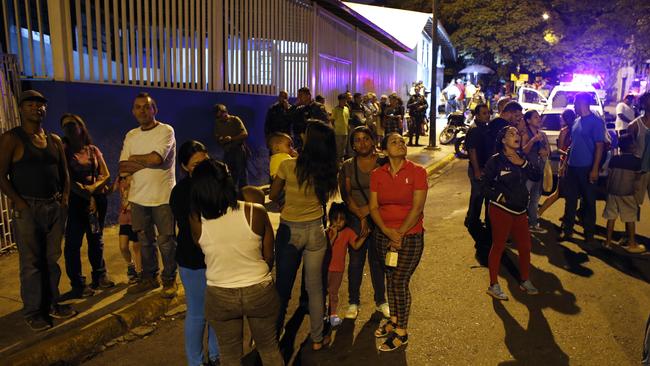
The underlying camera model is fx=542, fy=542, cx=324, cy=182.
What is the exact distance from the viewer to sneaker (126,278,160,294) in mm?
5016

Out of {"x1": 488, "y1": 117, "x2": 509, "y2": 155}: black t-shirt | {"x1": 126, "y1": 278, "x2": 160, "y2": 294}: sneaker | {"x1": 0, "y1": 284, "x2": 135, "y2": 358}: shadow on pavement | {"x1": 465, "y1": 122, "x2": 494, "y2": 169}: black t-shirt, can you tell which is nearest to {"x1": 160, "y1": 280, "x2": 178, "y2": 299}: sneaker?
{"x1": 126, "y1": 278, "x2": 160, "y2": 294}: sneaker

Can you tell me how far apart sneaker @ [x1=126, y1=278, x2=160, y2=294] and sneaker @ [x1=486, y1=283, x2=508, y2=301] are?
126 inches

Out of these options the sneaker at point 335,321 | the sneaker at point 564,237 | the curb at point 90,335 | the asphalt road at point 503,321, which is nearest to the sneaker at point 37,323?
the curb at point 90,335

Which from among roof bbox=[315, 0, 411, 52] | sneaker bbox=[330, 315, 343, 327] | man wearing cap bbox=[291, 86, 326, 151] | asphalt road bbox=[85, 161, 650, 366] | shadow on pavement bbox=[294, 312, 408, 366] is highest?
roof bbox=[315, 0, 411, 52]

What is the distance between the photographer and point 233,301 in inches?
117

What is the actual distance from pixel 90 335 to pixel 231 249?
2.06 metres

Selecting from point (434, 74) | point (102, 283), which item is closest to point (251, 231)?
point (102, 283)

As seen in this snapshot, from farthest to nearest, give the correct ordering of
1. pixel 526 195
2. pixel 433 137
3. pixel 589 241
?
pixel 433 137
pixel 589 241
pixel 526 195

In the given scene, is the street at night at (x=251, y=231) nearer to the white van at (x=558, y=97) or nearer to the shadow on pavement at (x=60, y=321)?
the shadow on pavement at (x=60, y=321)

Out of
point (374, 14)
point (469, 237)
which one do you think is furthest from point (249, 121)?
point (374, 14)

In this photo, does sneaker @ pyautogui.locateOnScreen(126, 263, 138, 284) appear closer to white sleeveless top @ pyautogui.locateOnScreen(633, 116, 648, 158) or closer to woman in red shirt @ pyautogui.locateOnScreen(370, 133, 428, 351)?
woman in red shirt @ pyautogui.locateOnScreen(370, 133, 428, 351)

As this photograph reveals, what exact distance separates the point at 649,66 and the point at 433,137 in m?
21.3

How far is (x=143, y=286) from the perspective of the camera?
199 inches

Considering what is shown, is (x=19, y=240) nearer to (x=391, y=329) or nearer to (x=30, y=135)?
(x=30, y=135)
